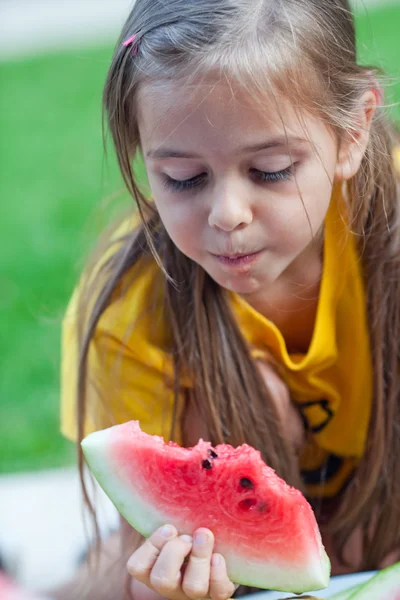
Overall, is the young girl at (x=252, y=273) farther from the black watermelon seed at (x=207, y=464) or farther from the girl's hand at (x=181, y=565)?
the black watermelon seed at (x=207, y=464)

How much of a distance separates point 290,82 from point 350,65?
0.59ft

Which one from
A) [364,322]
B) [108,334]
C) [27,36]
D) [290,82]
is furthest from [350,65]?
[27,36]

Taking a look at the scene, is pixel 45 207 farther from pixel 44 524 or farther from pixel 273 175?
pixel 273 175

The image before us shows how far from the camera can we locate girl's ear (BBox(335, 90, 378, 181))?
1464mm

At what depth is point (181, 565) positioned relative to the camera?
132 cm

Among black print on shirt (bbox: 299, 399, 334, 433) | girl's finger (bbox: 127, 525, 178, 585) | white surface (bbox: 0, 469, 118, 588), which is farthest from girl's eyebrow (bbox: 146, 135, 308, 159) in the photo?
white surface (bbox: 0, 469, 118, 588)

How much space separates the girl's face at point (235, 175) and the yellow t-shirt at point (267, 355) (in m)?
0.25

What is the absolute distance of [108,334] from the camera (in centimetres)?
171

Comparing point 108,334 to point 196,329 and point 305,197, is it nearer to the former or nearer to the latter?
point 196,329

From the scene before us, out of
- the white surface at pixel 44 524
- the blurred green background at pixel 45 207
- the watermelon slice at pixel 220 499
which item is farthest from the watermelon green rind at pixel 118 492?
the white surface at pixel 44 524

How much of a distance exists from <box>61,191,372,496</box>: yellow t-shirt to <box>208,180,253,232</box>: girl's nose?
37cm

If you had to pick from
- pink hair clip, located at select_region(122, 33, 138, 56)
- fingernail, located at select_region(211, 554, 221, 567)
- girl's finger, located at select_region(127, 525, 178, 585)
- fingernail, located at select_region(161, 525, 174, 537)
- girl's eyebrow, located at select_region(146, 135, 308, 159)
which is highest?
pink hair clip, located at select_region(122, 33, 138, 56)

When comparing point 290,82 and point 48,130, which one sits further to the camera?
point 48,130

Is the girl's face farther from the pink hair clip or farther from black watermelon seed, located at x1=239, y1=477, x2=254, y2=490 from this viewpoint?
black watermelon seed, located at x1=239, y1=477, x2=254, y2=490
